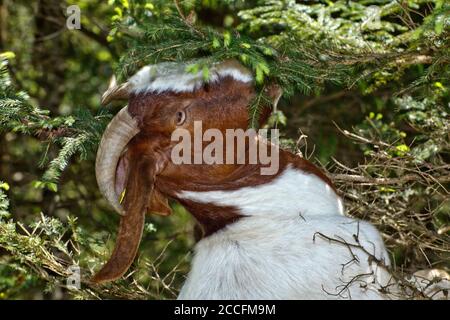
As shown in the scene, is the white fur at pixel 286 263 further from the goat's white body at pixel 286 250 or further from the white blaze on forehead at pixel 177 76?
the white blaze on forehead at pixel 177 76

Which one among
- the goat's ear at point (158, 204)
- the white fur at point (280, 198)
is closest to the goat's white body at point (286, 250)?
the white fur at point (280, 198)

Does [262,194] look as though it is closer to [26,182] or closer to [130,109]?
[130,109]

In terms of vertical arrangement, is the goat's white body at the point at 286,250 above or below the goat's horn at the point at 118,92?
below

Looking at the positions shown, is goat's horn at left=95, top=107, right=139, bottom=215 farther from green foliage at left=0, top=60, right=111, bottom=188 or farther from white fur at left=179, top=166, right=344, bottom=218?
white fur at left=179, top=166, right=344, bottom=218

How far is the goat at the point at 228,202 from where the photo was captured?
3.99 meters

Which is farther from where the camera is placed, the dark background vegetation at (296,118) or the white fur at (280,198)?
the white fur at (280,198)

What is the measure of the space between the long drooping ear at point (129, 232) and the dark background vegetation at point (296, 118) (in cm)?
38

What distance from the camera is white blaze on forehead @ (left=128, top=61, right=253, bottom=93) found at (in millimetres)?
4133

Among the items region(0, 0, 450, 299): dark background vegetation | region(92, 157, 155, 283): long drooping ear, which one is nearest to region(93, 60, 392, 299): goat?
region(92, 157, 155, 283): long drooping ear

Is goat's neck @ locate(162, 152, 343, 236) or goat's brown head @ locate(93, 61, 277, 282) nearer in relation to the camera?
goat's brown head @ locate(93, 61, 277, 282)

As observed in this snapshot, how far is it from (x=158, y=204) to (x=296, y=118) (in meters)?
2.56

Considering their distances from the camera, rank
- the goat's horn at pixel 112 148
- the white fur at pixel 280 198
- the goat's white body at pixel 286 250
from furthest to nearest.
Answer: the white fur at pixel 280 198
the goat's horn at pixel 112 148
the goat's white body at pixel 286 250

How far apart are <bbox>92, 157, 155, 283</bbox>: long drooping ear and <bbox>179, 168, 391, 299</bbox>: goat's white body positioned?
0.30 meters

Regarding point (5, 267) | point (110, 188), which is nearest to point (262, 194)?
point (110, 188)
